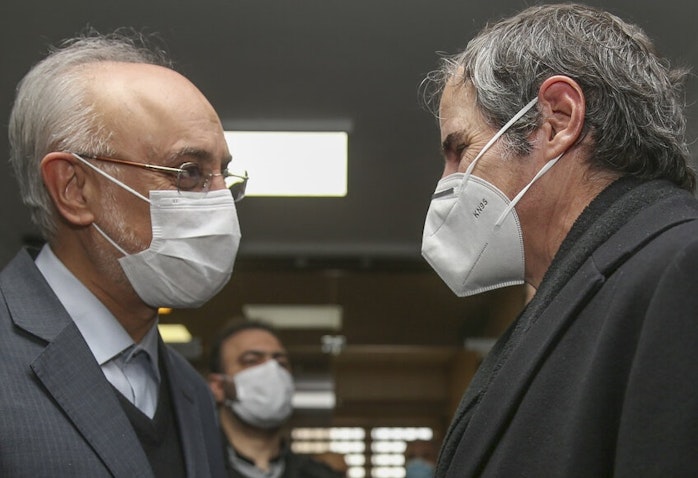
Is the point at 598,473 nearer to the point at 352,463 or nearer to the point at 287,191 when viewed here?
the point at 287,191

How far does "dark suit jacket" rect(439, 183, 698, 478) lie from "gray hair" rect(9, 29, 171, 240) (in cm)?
103

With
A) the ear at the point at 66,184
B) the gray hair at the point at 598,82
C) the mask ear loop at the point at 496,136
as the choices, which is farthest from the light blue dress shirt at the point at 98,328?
the gray hair at the point at 598,82

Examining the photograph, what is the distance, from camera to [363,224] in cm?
647

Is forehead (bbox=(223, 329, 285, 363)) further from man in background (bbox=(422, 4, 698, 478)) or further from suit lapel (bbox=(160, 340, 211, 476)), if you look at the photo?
man in background (bbox=(422, 4, 698, 478))

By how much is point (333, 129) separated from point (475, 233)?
124 inches

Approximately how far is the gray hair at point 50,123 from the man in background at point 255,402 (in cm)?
155

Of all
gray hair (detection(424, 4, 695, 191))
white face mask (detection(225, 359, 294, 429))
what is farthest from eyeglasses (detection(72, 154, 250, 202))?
white face mask (detection(225, 359, 294, 429))

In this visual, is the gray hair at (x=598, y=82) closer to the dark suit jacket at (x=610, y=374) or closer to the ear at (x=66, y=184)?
the dark suit jacket at (x=610, y=374)

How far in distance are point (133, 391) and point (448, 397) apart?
10375 millimetres

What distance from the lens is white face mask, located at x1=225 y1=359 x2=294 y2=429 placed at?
3.70 meters

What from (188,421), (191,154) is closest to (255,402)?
(188,421)

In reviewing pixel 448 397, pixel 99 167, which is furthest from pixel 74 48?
pixel 448 397

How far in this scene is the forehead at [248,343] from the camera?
392 centimetres

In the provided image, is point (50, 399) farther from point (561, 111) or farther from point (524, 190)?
point (561, 111)
